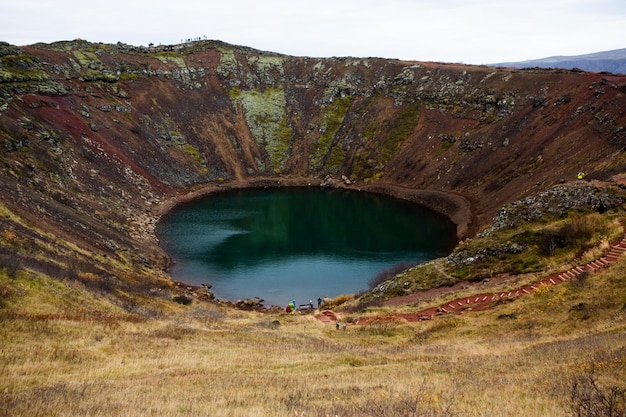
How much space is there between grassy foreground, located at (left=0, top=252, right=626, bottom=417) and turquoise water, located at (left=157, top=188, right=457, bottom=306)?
2185 cm

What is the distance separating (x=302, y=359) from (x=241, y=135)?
9805 centimetres

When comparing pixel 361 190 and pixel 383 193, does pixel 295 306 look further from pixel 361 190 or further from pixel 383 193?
pixel 361 190

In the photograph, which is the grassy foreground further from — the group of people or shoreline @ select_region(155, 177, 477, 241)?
shoreline @ select_region(155, 177, 477, 241)

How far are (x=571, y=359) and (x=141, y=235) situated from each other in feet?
202

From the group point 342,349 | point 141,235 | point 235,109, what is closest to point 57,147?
point 141,235

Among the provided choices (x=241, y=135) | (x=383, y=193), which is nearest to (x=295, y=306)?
(x=383, y=193)

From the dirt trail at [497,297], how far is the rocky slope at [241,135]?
67.0 feet

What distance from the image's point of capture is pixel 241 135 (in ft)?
385

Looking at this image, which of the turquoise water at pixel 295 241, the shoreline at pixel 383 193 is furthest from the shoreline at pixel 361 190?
the turquoise water at pixel 295 241

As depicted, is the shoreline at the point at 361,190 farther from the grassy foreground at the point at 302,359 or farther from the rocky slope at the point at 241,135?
the grassy foreground at the point at 302,359

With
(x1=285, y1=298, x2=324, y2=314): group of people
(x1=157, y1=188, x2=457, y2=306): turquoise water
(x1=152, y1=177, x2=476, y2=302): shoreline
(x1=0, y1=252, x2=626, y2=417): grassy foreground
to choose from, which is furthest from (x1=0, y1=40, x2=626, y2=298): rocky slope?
(x1=285, y1=298, x2=324, y2=314): group of people

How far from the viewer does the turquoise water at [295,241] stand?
58.2 m

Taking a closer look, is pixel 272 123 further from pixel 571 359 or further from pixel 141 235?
pixel 571 359

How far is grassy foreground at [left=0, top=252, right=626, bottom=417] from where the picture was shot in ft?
46.5
